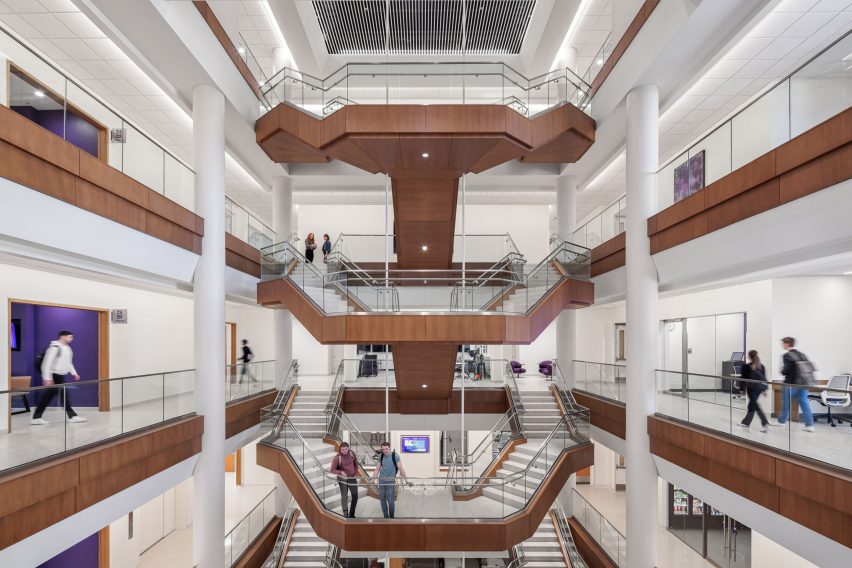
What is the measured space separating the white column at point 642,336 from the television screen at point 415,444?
11.6m

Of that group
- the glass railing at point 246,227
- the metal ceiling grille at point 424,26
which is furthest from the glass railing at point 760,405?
the glass railing at point 246,227

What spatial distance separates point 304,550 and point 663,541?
999 centimetres

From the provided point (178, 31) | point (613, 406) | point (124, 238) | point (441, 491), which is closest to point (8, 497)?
point (124, 238)

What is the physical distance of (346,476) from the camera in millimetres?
10039

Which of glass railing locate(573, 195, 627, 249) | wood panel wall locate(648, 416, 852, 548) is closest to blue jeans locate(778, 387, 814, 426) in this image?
wood panel wall locate(648, 416, 852, 548)

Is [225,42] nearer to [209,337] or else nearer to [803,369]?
[209,337]

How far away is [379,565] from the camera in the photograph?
1080cm

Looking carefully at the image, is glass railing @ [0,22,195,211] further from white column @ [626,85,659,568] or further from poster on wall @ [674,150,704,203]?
poster on wall @ [674,150,704,203]

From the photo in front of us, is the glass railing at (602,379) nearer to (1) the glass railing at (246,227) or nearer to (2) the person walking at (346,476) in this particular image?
(2) the person walking at (346,476)

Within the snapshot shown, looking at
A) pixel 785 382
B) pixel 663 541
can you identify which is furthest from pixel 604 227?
pixel 663 541

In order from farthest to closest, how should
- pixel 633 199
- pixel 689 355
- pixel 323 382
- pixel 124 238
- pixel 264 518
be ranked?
pixel 323 382 < pixel 689 355 < pixel 264 518 < pixel 633 199 < pixel 124 238

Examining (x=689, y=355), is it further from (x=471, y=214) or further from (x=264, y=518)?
(x=264, y=518)

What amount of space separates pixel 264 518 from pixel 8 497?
10.2m

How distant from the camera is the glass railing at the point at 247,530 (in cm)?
1162
